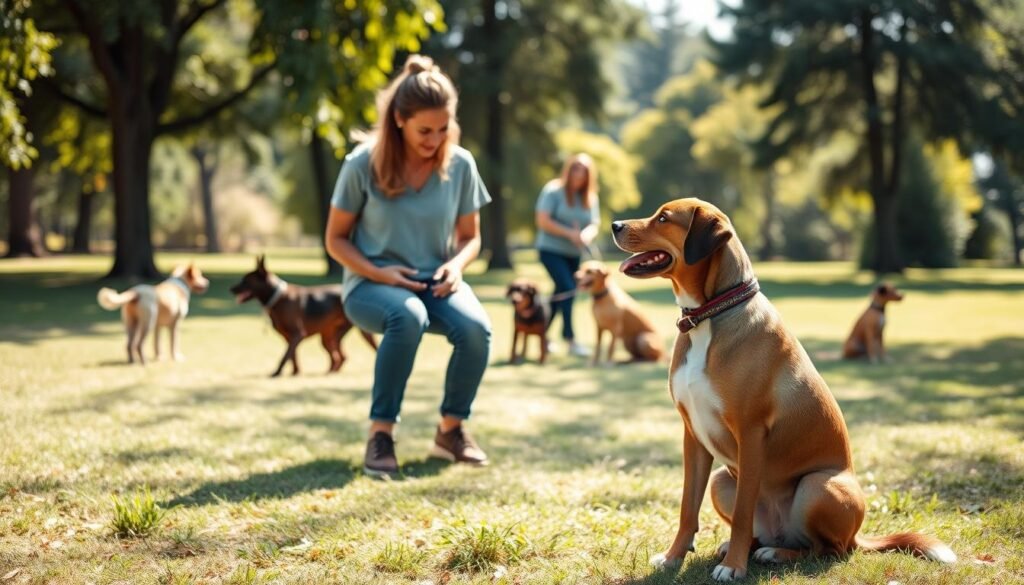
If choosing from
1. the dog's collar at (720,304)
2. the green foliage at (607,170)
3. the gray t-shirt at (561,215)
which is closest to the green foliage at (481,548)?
the dog's collar at (720,304)

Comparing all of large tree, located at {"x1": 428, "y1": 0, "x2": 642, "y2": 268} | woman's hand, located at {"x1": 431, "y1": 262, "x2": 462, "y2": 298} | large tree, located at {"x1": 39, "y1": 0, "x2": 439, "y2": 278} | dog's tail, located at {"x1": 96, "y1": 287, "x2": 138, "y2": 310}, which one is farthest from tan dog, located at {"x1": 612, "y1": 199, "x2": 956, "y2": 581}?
large tree, located at {"x1": 428, "y1": 0, "x2": 642, "y2": 268}

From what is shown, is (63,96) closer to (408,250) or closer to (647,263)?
(408,250)

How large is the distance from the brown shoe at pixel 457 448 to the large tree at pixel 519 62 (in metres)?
22.2

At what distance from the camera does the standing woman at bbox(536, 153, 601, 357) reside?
1089cm

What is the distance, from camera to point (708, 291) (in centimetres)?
336

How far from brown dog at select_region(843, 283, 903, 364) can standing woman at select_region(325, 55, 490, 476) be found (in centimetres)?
673

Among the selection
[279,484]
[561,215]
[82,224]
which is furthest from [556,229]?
[82,224]

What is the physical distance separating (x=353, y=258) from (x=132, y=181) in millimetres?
16862

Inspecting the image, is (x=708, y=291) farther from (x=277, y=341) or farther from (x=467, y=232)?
(x=277, y=341)

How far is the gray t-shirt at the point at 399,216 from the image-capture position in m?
5.10

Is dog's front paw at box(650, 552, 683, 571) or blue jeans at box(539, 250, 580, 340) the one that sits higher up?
blue jeans at box(539, 250, 580, 340)

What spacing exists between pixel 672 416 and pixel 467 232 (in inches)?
104

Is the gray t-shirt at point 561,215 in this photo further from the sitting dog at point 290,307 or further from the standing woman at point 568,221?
the sitting dog at point 290,307

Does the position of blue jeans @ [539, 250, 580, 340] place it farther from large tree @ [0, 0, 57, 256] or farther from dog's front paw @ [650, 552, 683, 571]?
dog's front paw @ [650, 552, 683, 571]
